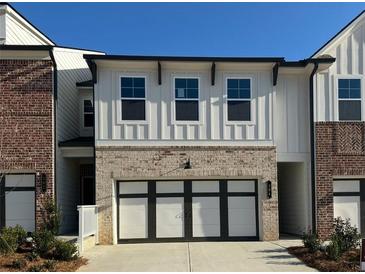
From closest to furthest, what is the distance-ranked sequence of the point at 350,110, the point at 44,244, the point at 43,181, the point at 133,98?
the point at 44,244
the point at 43,181
the point at 133,98
the point at 350,110

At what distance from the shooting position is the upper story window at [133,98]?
53.6 ft

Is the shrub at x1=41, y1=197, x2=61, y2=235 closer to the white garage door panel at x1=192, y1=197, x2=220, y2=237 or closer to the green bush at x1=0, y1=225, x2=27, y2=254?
the green bush at x1=0, y1=225, x2=27, y2=254

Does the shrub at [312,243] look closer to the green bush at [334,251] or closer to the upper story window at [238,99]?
the green bush at [334,251]

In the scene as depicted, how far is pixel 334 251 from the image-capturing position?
11.8 meters

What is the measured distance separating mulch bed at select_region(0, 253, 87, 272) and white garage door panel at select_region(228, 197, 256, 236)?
20.1 feet

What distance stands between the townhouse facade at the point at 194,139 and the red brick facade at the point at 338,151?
1.4 inches

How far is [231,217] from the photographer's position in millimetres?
16672

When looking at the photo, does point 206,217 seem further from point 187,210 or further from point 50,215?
point 50,215

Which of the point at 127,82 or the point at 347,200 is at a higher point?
the point at 127,82

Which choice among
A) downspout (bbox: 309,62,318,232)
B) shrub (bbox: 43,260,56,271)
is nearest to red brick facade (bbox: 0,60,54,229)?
shrub (bbox: 43,260,56,271)

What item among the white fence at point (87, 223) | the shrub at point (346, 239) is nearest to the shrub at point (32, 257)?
the white fence at point (87, 223)

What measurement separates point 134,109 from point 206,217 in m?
4.55

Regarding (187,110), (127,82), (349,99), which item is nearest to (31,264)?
(127,82)

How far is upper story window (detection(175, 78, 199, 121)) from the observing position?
54.1ft
